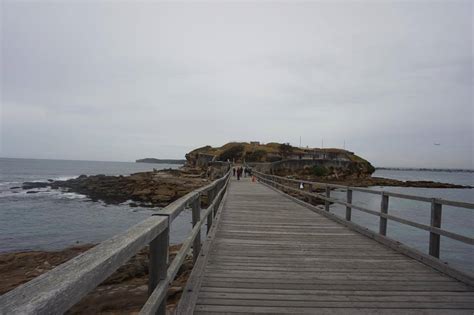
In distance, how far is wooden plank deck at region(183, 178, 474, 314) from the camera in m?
3.42

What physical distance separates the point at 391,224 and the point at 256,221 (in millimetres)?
17443

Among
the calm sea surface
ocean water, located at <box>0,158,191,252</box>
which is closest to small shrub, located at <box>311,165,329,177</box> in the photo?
the calm sea surface

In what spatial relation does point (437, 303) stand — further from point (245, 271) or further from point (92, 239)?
point (92, 239)

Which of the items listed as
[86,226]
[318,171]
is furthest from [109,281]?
[318,171]

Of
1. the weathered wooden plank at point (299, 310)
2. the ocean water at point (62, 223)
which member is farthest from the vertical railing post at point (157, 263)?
the ocean water at point (62, 223)

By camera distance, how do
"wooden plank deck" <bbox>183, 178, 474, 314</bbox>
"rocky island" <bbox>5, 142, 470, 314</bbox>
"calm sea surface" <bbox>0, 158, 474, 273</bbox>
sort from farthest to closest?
1. "calm sea surface" <bbox>0, 158, 474, 273</bbox>
2. "rocky island" <bbox>5, 142, 470, 314</bbox>
3. "wooden plank deck" <bbox>183, 178, 474, 314</bbox>

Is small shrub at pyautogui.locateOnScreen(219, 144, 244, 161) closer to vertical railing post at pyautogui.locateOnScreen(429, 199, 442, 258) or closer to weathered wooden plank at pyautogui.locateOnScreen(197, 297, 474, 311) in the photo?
vertical railing post at pyautogui.locateOnScreen(429, 199, 442, 258)

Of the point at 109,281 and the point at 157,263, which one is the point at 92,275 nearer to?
the point at 157,263

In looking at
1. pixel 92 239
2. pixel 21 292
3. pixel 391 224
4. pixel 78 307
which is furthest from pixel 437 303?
pixel 391 224

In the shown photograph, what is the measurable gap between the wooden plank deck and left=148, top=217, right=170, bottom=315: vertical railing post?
107 cm

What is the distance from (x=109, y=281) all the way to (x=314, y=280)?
6668 mm

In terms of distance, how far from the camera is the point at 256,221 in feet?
28.1

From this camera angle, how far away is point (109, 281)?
28.8 ft

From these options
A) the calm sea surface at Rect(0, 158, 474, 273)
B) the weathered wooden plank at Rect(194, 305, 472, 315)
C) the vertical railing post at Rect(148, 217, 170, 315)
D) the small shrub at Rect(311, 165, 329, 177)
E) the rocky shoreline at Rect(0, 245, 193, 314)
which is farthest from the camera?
A: the small shrub at Rect(311, 165, 329, 177)
